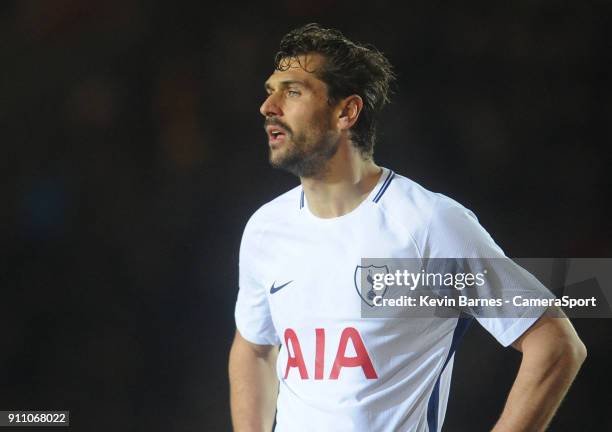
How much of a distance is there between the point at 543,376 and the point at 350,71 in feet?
3.63

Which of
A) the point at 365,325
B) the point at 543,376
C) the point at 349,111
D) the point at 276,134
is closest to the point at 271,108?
the point at 276,134

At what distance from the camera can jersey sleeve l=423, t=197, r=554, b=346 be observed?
217 cm

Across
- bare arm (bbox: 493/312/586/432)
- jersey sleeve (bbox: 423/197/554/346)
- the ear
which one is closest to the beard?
the ear

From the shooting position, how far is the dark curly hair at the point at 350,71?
8.32ft

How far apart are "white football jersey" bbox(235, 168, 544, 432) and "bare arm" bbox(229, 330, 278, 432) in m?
0.15

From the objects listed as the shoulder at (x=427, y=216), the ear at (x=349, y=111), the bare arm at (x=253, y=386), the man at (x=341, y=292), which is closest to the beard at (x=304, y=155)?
the man at (x=341, y=292)

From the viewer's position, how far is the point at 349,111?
2.56 m

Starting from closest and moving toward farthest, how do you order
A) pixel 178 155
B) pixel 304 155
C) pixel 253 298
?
pixel 304 155
pixel 253 298
pixel 178 155

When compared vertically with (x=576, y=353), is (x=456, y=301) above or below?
above

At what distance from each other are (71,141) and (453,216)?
62.8 inches

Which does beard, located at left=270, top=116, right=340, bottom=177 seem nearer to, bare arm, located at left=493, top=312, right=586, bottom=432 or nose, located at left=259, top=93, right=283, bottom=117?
nose, located at left=259, top=93, right=283, bottom=117

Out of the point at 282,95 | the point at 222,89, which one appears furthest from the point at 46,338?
the point at 282,95

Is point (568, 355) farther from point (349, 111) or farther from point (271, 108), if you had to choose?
point (271, 108)

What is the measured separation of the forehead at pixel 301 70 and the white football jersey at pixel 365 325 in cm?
38
